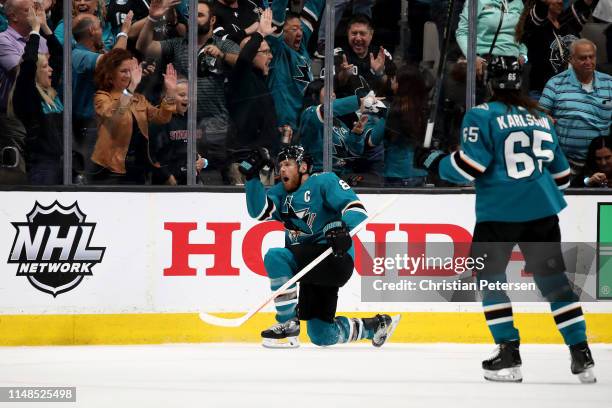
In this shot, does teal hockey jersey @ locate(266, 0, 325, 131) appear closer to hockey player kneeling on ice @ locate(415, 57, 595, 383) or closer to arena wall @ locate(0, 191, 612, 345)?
arena wall @ locate(0, 191, 612, 345)

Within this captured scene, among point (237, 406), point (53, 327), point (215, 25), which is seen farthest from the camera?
point (215, 25)

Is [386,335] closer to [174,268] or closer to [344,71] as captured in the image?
[174,268]

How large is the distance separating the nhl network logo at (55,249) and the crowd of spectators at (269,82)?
22 centimetres

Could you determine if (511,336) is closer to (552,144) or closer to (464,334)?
(552,144)

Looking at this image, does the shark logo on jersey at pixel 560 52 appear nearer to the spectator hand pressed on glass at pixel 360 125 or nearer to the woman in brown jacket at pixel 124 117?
the spectator hand pressed on glass at pixel 360 125

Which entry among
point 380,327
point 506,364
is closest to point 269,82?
point 380,327

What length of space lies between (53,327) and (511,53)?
3041mm

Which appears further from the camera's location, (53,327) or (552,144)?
(53,327)

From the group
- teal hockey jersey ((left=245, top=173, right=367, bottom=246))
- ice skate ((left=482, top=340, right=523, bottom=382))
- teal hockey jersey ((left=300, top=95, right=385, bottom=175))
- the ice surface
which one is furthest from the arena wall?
ice skate ((left=482, top=340, right=523, bottom=382))

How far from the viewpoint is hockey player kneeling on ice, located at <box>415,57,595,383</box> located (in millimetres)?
4527

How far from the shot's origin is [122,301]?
20.4 feet

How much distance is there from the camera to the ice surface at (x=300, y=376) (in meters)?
4.17

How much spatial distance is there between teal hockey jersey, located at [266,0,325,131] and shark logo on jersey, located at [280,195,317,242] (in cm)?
86

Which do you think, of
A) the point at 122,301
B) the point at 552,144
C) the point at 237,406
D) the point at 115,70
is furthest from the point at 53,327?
the point at 552,144
